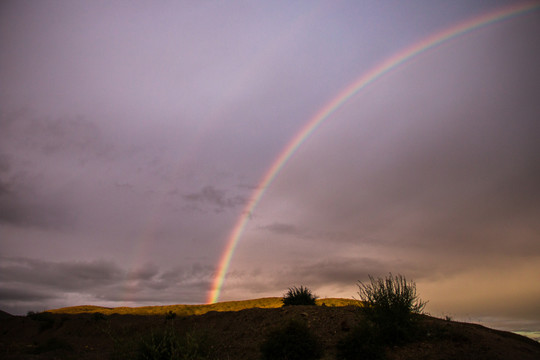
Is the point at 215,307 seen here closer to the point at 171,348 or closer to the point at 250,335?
the point at 250,335

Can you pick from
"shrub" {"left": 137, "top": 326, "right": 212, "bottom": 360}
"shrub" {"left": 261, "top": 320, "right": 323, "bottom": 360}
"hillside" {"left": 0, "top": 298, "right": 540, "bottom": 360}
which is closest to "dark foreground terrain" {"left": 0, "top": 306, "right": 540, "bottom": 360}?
"hillside" {"left": 0, "top": 298, "right": 540, "bottom": 360}

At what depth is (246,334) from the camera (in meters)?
17.2

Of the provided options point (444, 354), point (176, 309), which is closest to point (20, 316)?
point (176, 309)

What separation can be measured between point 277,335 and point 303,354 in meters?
1.13

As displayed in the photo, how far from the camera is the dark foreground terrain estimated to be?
489 inches

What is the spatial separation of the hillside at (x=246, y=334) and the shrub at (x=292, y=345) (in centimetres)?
45

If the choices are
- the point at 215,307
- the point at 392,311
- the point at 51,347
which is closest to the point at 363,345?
the point at 392,311

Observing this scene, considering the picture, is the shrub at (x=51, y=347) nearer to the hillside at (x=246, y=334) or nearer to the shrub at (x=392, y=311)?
the hillside at (x=246, y=334)

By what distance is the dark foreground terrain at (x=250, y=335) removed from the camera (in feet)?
40.7

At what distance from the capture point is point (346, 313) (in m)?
16.8

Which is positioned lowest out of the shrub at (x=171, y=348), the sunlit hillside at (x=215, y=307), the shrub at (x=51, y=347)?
the shrub at (x=51, y=347)

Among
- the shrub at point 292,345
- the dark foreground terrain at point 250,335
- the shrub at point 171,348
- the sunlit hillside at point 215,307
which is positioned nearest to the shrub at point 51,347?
the dark foreground terrain at point 250,335

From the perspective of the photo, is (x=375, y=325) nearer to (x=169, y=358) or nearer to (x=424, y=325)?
(x=424, y=325)

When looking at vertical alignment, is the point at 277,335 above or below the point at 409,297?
below
